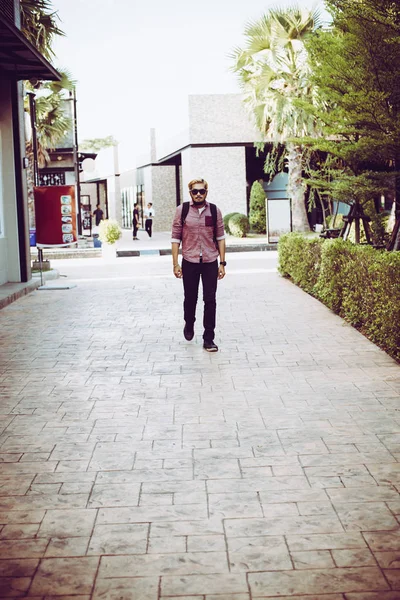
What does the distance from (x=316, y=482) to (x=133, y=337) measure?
5330mm

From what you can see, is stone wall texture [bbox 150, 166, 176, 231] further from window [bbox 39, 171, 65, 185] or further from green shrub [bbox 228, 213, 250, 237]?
green shrub [bbox 228, 213, 250, 237]

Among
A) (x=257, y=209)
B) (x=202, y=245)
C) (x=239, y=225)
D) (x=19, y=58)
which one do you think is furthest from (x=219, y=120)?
(x=202, y=245)

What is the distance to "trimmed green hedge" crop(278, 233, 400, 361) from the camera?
317 inches

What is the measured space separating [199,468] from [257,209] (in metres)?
29.9

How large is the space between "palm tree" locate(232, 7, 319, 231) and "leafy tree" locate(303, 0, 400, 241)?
1539 centimetres

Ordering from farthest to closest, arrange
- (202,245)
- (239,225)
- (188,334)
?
(239,225) → (188,334) → (202,245)

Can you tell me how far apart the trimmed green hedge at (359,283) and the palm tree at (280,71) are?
1541cm

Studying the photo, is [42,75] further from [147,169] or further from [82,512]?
[147,169]

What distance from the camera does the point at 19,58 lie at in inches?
536

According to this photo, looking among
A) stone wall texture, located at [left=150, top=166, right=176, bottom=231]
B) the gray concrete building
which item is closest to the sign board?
the gray concrete building

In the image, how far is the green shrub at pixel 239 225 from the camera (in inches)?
1260

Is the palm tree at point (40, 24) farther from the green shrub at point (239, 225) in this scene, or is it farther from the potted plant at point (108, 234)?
the green shrub at point (239, 225)

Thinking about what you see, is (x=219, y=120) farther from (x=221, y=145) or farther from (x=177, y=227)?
(x=177, y=227)

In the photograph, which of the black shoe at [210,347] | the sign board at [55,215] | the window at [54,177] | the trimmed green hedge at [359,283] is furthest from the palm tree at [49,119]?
the black shoe at [210,347]
